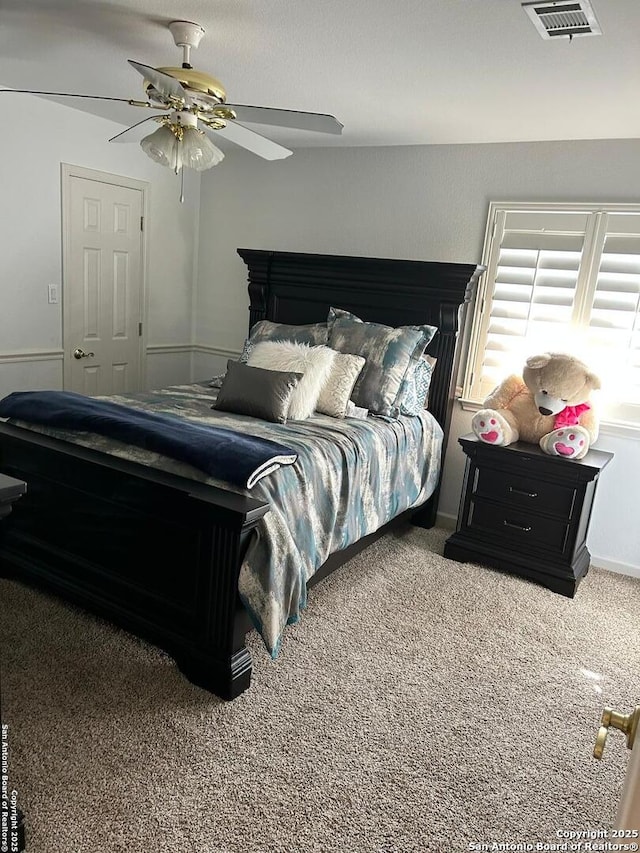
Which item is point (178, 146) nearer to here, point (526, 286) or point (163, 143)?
point (163, 143)

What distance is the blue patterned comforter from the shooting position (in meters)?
2.17

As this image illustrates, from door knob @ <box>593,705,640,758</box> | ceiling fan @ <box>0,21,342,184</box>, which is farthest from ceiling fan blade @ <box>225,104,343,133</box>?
door knob @ <box>593,705,640,758</box>

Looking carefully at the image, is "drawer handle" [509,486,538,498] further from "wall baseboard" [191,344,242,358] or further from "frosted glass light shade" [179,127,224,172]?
"wall baseboard" [191,344,242,358]

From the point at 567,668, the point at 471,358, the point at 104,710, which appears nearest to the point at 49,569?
the point at 104,710

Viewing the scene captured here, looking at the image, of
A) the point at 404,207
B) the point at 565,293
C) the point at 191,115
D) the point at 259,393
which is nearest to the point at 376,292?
the point at 404,207

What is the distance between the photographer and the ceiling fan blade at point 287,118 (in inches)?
90.2

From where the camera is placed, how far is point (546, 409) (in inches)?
134

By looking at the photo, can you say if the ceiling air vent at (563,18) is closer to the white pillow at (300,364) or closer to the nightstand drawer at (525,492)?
the white pillow at (300,364)

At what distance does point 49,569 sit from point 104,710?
81 centimetres

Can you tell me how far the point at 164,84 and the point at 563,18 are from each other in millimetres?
1325

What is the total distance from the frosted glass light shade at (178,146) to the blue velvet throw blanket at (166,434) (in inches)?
41.5

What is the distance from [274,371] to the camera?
3.23 m

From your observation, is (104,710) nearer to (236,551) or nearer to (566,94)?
(236,551)

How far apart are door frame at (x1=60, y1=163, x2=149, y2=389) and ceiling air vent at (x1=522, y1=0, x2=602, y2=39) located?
2995 mm
